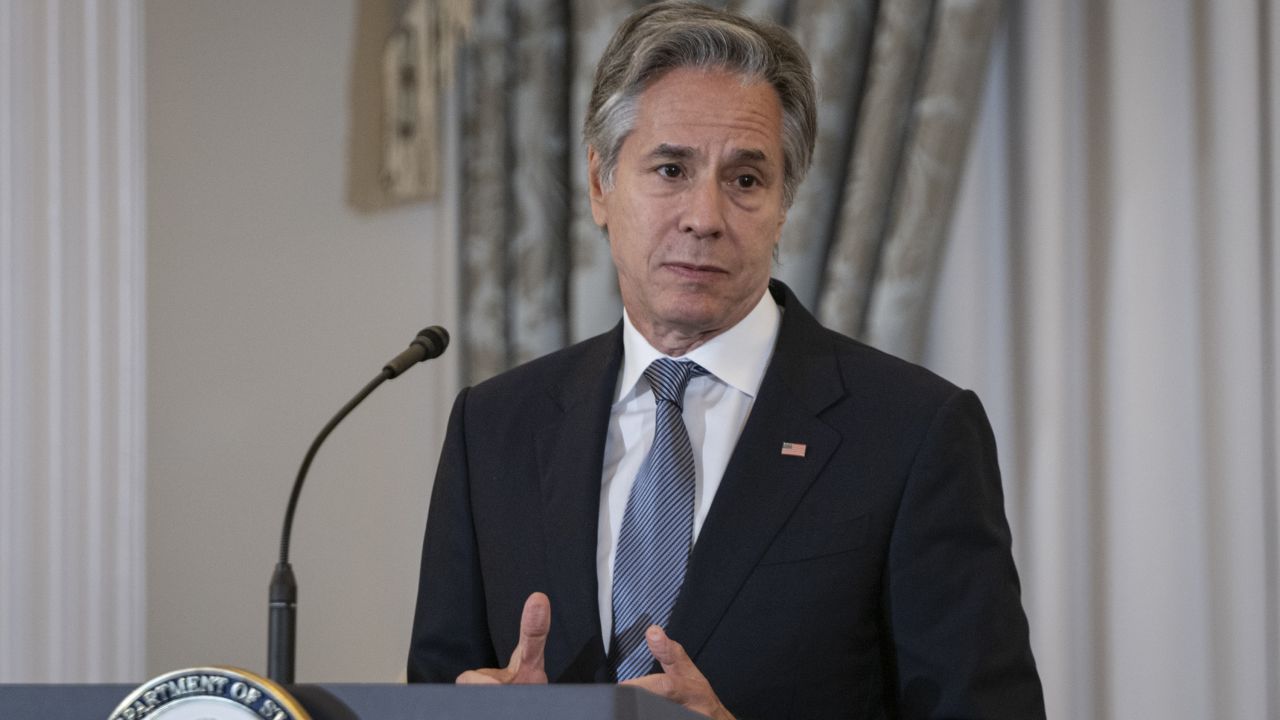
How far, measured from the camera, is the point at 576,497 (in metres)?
1.85

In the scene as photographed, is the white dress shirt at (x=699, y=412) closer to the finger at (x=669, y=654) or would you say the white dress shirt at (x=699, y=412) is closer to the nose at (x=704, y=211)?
the nose at (x=704, y=211)

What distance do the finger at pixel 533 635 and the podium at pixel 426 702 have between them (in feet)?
0.96

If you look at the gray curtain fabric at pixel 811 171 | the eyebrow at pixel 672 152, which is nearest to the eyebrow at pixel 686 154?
the eyebrow at pixel 672 152

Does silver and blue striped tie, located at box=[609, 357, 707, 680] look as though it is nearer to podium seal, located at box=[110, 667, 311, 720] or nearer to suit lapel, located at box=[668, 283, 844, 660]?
suit lapel, located at box=[668, 283, 844, 660]

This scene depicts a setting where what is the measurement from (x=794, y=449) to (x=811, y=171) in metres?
1.23

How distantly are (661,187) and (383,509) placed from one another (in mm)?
1622

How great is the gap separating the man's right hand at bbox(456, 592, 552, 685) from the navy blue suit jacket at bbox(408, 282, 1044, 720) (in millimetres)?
213

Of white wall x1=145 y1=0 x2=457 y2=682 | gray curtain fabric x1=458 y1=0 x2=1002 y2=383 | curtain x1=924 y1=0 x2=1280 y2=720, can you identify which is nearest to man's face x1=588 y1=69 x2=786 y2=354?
gray curtain fabric x1=458 y1=0 x2=1002 y2=383

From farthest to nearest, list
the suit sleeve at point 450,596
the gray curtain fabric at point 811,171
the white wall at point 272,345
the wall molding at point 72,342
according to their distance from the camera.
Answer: the white wall at point 272,345
the gray curtain fabric at point 811,171
the wall molding at point 72,342
the suit sleeve at point 450,596

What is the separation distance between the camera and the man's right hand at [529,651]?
1.52 metres

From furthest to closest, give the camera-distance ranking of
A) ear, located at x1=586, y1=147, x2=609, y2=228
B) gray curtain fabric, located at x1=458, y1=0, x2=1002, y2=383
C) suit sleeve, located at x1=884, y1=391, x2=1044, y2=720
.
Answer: gray curtain fabric, located at x1=458, y1=0, x2=1002, y2=383
ear, located at x1=586, y1=147, x2=609, y2=228
suit sleeve, located at x1=884, y1=391, x2=1044, y2=720

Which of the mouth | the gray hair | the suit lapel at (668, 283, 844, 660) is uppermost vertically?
the gray hair

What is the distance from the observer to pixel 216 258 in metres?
3.04

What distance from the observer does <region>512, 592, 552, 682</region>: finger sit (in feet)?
4.97
